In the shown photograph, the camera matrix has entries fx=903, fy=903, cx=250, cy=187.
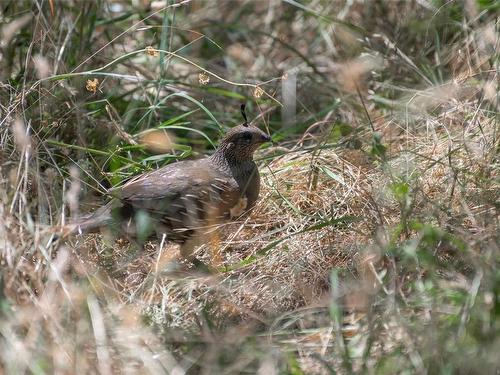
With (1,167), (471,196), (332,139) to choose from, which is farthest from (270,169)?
(1,167)

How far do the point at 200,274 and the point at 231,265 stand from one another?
0.45 feet

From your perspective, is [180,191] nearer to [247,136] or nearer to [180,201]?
[180,201]

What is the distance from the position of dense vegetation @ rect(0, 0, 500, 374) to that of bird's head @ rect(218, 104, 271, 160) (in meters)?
0.17

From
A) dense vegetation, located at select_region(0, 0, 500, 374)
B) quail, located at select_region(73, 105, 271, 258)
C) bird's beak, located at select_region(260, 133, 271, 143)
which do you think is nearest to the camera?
dense vegetation, located at select_region(0, 0, 500, 374)

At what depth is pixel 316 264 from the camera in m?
3.22

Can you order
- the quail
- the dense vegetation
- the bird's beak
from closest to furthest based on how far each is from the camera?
the dense vegetation
the quail
the bird's beak

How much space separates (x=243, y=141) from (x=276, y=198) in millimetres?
282

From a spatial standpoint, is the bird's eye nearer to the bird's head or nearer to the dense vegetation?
the bird's head

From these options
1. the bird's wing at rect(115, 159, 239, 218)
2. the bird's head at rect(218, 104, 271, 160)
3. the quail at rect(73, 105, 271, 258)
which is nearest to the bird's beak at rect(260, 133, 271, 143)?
the bird's head at rect(218, 104, 271, 160)

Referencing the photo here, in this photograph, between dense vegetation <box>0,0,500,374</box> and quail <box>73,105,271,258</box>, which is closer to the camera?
dense vegetation <box>0,0,500,374</box>

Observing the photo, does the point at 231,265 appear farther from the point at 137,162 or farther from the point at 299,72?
the point at 299,72

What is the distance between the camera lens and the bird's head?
3.81 metres

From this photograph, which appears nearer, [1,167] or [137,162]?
[1,167]

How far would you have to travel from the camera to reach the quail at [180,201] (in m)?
3.37
